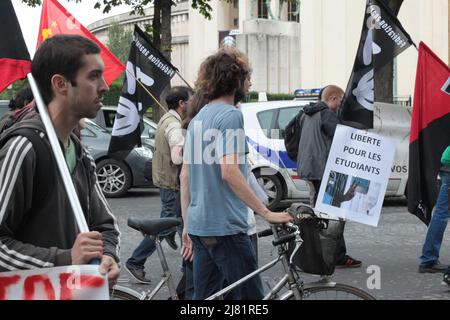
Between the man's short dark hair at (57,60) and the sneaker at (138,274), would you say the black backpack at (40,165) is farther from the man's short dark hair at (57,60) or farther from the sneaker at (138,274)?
the sneaker at (138,274)

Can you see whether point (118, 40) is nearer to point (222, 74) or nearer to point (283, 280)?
point (222, 74)

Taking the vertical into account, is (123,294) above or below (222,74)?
below

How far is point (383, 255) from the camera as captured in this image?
866 cm

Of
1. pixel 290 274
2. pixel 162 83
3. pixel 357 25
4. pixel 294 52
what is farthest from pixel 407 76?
pixel 290 274

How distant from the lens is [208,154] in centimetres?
423

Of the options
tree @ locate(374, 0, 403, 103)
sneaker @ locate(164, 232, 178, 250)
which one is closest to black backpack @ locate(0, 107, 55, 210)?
sneaker @ locate(164, 232, 178, 250)

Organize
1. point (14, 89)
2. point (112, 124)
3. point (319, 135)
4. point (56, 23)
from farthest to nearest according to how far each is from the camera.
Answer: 1. point (14, 89)
2. point (112, 124)
3. point (319, 135)
4. point (56, 23)

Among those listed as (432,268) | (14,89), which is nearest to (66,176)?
(432,268)

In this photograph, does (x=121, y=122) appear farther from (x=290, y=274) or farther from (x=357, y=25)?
(x=357, y=25)

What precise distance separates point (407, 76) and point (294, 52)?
1030cm

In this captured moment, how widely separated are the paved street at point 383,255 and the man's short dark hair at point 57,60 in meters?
2.05

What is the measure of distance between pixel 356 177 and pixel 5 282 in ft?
11.2

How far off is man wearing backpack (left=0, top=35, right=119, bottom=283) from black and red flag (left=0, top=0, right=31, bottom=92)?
0.84 meters

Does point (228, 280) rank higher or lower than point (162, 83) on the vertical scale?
lower
